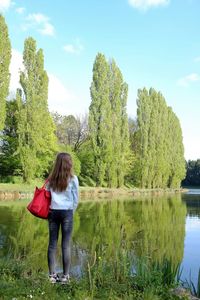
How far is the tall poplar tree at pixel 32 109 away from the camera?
3622cm

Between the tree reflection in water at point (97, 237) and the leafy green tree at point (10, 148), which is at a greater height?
the leafy green tree at point (10, 148)

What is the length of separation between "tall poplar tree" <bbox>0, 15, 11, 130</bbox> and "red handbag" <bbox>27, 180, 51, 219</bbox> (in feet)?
89.0

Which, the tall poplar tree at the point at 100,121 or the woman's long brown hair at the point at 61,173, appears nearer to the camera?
the woman's long brown hair at the point at 61,173

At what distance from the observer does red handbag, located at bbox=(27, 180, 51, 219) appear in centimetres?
582

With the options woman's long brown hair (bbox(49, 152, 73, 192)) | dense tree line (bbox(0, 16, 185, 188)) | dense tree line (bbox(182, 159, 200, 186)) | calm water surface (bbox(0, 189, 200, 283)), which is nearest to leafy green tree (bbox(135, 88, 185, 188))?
dense tree line (bbox(0, 16, 185, 188))

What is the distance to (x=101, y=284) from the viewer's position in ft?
17.9

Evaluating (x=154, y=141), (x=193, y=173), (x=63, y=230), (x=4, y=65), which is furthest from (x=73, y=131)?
(x=193, y=173)

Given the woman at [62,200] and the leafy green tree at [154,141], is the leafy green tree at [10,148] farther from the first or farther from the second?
the woman at [62,200]

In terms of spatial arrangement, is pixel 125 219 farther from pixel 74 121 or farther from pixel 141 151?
pixel 74 121

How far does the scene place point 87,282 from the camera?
533 centimetres

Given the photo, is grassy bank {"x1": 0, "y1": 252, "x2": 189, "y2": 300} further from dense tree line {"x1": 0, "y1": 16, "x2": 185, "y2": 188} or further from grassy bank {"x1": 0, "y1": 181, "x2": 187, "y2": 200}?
dense tree line {"x1": 0, "y1": 16, "x2": 185, "y2": 188}

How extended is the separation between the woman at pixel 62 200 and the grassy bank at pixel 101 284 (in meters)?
0.45

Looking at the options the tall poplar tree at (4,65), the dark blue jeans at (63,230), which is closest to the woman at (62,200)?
the dark blue jeans at (63,230)

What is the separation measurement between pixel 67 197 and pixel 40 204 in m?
0.40
